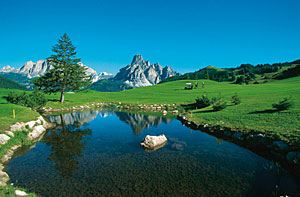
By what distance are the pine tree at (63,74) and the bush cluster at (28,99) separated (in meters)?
9.06

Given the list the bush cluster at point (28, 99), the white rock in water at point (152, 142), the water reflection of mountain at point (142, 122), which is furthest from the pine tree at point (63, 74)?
the white rock in water at point (152, 142)

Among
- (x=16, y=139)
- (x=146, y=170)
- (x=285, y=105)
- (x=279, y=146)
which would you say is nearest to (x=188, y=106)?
(x=285, y=105)

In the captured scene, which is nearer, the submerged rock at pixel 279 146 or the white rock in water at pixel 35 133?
the submerged rock at pixel 279 146

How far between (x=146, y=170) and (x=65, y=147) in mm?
9445

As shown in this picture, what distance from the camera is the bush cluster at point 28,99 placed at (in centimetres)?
3556

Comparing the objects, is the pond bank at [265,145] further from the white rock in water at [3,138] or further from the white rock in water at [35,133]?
the white rock in water at [3,138]

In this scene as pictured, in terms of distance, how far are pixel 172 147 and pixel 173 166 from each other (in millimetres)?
4169

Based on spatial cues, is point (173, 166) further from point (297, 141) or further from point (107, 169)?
point (297, 141)

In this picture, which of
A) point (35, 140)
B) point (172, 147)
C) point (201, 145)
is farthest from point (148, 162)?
point (35, 140)

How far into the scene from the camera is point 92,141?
19.0 metres

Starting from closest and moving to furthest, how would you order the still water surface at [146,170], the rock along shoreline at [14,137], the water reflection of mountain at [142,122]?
the still water surface at [146,170] < the rock along shoreline at [14,137] < the water reflection of mountain at [142,122]

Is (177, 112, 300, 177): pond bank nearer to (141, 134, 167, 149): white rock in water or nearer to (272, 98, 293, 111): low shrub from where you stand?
(141, 134, 167, 149): white rock in water

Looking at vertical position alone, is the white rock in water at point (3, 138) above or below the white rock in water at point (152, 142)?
above

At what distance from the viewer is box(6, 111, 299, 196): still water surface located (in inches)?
383
